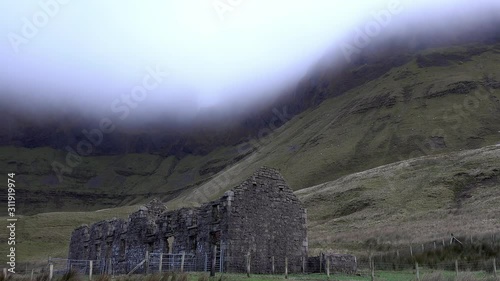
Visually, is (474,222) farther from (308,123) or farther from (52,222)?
(308,123)

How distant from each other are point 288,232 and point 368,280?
7.25 meters

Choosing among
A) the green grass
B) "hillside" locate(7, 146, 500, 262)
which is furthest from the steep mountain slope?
"hillside" locate(7, 146, 500, 262)

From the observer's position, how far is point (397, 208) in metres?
63.9

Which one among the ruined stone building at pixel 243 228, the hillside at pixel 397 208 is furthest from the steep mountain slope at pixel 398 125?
the ruined stone building at pixel 243 228

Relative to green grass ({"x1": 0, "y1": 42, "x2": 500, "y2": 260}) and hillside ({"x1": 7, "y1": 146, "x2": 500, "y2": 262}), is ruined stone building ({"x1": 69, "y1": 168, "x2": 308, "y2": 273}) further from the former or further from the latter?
green grass ({"x1": 0, "y1": 42, "x2": 500, "y2": 260})

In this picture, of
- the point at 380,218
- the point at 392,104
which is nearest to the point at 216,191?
the point at 392,104

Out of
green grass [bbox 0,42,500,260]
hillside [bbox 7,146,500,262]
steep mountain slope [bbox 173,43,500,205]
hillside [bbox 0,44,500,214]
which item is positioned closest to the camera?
hillside [bbox 7,146,500,262]

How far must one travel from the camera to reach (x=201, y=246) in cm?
2822

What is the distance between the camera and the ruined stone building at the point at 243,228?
2708cm

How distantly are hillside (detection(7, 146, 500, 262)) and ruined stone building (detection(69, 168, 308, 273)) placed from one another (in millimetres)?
10793

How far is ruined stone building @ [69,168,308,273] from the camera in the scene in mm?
27078

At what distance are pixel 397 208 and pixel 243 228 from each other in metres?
41.4

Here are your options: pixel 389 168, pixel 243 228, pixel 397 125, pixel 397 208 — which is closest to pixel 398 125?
pixel 397 125

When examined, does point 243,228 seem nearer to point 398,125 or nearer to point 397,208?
point 397,208
